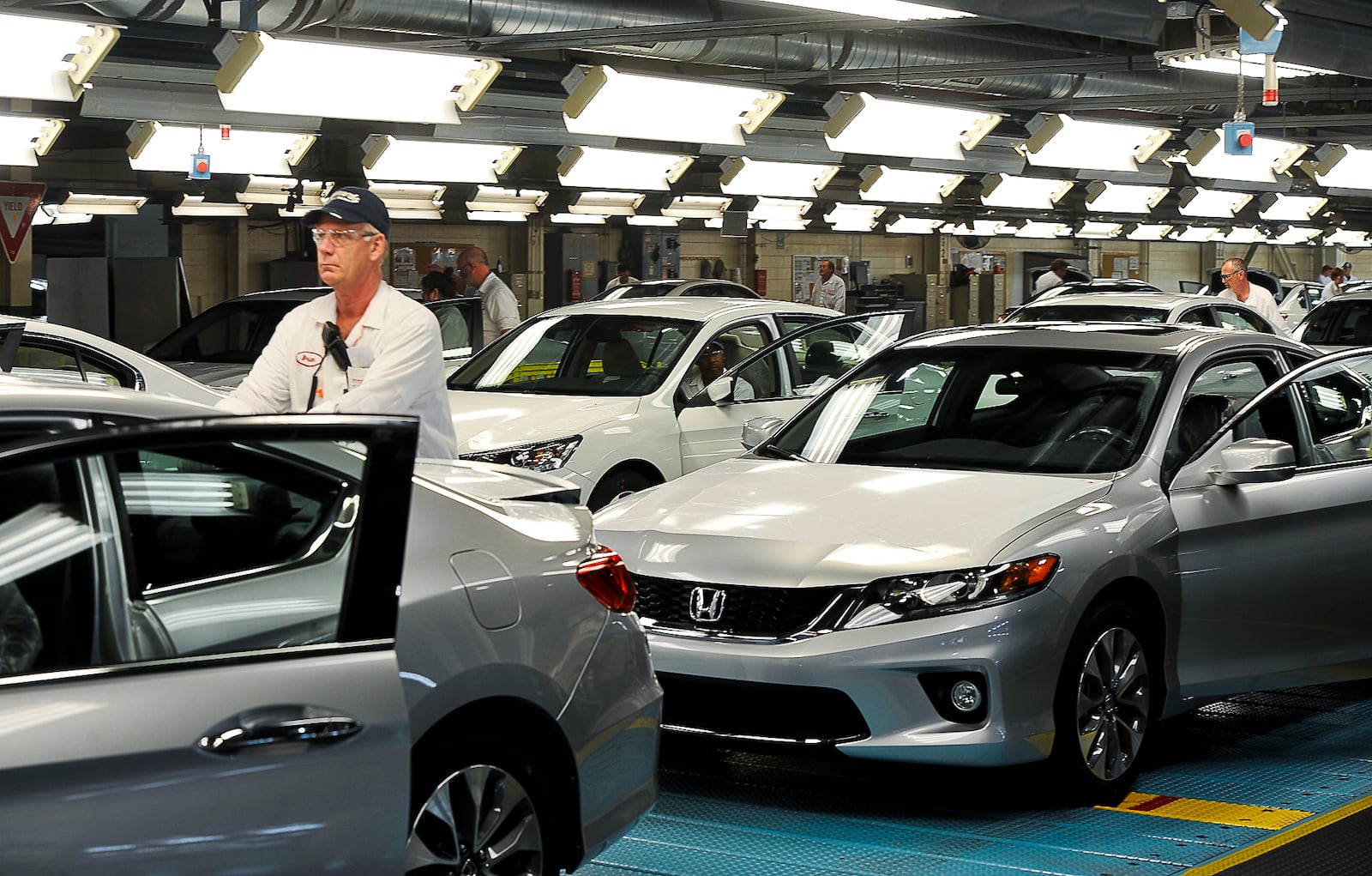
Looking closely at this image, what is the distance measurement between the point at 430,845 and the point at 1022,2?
286 inches

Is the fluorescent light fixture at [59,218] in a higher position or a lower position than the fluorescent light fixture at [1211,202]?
lower

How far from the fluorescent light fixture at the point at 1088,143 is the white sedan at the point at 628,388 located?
19.9 feet

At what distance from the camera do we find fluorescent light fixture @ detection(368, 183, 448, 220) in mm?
18969

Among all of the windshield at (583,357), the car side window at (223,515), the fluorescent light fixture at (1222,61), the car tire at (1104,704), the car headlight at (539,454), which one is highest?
the fluorescent light fixture at (1222,61)

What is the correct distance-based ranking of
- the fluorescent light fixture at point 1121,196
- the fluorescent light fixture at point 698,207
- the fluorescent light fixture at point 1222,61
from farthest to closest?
the fluorescent light fixture at point 698,207 < the fluorescent light fixture at point 1121,196 < the fluorescent light fixture at point 1222,61

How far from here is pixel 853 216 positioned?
87.2 feet

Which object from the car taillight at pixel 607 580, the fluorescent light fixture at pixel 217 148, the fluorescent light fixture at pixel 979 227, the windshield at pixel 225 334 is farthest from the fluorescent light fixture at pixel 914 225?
the car taillight at pixel 607 580

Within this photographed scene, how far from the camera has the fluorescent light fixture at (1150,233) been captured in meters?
32.8

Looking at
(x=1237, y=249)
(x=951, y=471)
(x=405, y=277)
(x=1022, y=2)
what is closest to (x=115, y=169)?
(x=405, y=277)

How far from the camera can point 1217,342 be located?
20.5 feet

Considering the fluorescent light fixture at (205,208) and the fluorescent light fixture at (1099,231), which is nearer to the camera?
the fluorescent light fixture at (205,208)

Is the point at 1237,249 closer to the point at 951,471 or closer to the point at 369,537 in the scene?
the point at 951,471

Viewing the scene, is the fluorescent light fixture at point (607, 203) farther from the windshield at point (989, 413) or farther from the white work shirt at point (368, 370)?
the white work shirt at point (368, 370)

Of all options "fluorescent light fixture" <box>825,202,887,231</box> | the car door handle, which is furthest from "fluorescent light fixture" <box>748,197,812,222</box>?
the car door handle
